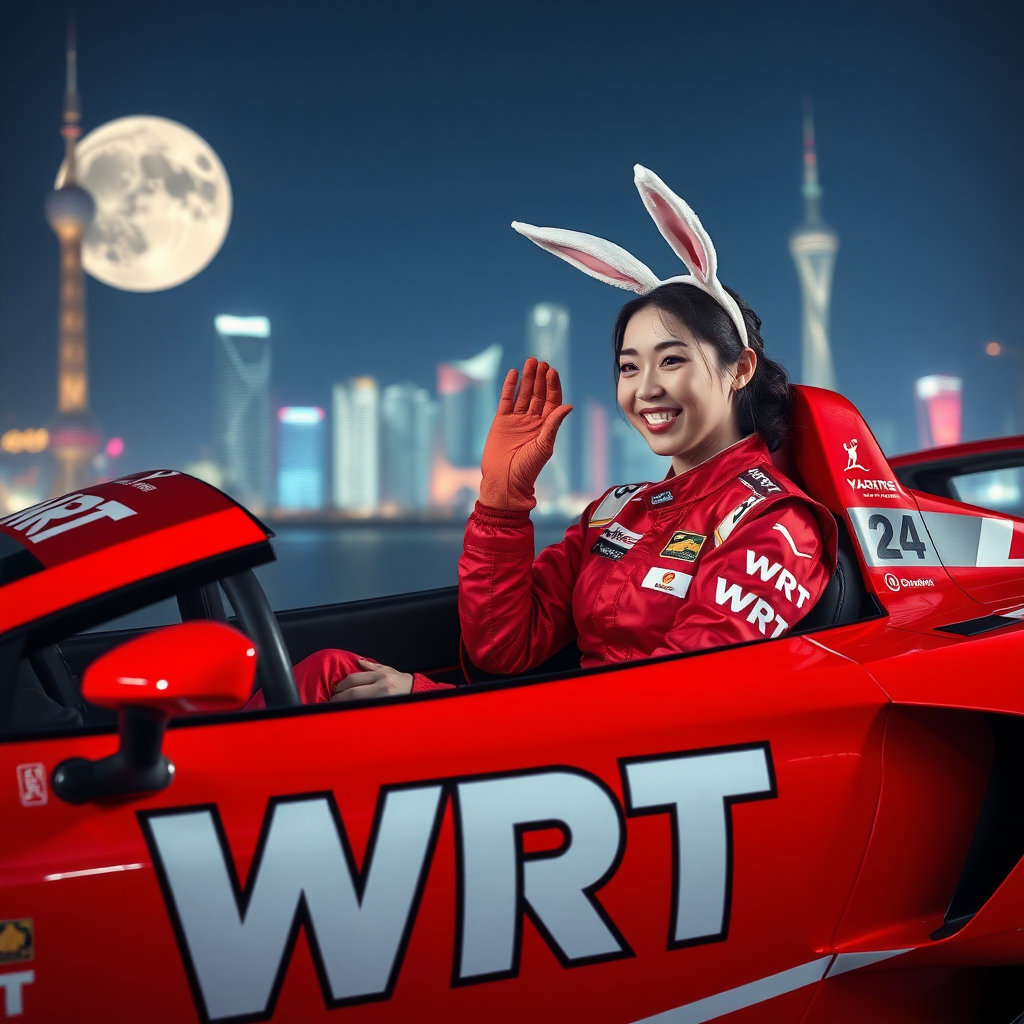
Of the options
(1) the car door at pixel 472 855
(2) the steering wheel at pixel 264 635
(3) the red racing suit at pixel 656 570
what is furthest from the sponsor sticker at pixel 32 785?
(3) the red racing suit at pixel 656 570

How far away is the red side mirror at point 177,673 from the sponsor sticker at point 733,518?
762 mm

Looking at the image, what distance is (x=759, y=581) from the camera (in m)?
1.20

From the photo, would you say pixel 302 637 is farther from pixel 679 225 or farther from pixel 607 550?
pixel 679 225

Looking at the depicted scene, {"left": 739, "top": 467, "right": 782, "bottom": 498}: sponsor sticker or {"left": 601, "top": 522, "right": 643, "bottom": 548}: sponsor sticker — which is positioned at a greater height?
{"left": 739, "top": 467, "right": 782, "bottom": 498}: sponsor sticker

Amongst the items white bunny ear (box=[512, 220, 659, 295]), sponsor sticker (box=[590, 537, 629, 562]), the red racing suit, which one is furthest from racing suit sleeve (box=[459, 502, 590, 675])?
white bunny ear (box=[512, 220, 659, 295])

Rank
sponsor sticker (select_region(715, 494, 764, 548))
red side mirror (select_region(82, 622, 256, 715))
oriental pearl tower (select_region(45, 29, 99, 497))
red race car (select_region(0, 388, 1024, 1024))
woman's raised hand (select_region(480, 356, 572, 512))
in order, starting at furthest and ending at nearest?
oriental pearl tower (select_region(45, 29, 99, 497)), woman's raised hand (select_region(480, 356, 572, 512)), sponsor sticker (select_region(715, 494, 764, 548)), red race car (select_region(0, 388, 1024, 1024)), red side mirror (select_region(82, 622, 256, 715))

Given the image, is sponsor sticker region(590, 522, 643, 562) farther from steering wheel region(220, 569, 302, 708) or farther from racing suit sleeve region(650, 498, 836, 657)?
steering wheel region(220, 569, 302, 708)

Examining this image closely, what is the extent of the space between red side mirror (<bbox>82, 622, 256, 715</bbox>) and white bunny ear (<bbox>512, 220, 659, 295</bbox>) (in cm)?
107

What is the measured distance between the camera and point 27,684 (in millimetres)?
1114

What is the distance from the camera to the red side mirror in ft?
2.23

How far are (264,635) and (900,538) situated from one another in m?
0.88

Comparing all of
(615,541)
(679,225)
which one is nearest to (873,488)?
(615,541)

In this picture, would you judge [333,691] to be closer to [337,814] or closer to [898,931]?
[337,814]

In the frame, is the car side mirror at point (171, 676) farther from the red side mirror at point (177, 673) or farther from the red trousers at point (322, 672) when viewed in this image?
the red trousers at point (322, 672)
